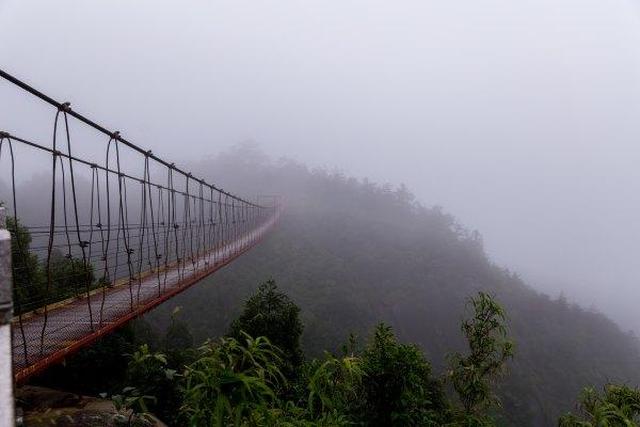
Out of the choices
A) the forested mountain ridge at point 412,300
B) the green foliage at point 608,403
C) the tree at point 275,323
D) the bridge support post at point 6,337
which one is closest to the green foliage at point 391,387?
the green foliage at point 608,403

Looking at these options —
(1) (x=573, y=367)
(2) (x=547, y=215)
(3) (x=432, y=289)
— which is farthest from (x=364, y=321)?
(2) (x=547, y=215)

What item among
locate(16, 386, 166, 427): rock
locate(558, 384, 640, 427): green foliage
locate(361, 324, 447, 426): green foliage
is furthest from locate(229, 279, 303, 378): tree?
locate(558, 384, 640, 427): green foliage

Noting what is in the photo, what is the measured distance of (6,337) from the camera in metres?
0.67

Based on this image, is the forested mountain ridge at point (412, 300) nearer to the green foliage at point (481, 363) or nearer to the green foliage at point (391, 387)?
the green foliage at point (391, 387)

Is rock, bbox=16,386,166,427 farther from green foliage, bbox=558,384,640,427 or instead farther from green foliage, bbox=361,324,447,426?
green foliage, bbox=558,384,640,427

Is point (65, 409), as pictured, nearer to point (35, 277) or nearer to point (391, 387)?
point (391, 387)

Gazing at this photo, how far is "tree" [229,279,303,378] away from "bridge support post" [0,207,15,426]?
812cm

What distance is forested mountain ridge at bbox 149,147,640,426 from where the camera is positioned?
21969 millimetres

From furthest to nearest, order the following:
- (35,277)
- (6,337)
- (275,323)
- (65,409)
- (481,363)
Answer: (35,277) < (275,323) < (65,409) < (481,363) < (6,337)

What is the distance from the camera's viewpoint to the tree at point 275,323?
8.95m

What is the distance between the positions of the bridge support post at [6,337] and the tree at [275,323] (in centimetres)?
812

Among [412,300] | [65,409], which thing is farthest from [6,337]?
[412,300]

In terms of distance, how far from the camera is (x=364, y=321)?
79.3ft

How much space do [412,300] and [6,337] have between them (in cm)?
2923
